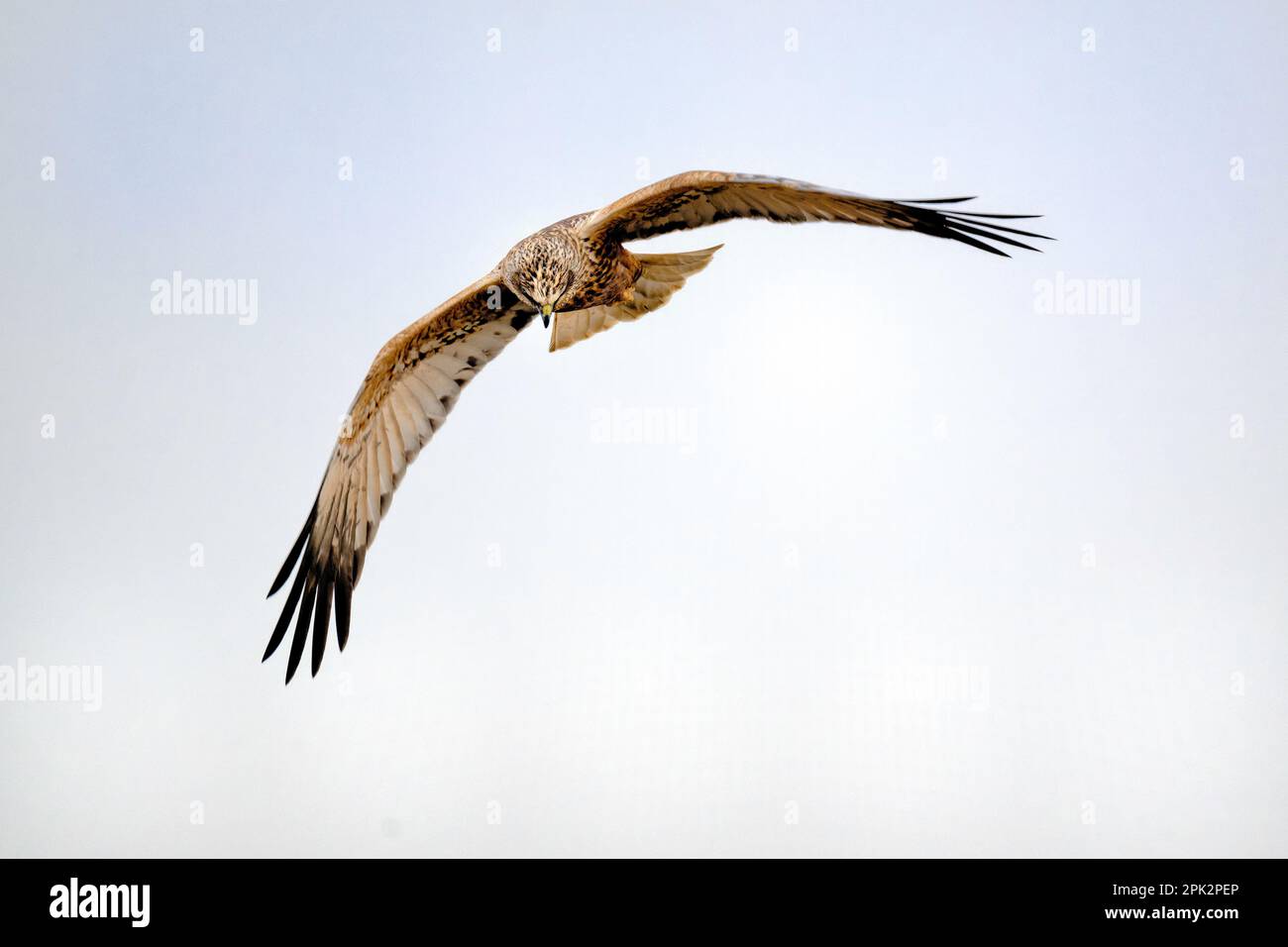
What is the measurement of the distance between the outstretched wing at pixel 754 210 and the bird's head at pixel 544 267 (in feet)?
0.26

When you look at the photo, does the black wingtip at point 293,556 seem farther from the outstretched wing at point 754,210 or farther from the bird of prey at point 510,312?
the outstretched wing at point 754,210

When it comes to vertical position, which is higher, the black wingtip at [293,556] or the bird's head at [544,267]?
the bird's head at [544,267]

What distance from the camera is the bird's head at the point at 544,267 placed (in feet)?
10.6

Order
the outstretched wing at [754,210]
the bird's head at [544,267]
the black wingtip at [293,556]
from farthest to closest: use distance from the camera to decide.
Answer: the black wingtip at [293,556] → the bird's head at [544,267] → the outstretched wing at [754,210]

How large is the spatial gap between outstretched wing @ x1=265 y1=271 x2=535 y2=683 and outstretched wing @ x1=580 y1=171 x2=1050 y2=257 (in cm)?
68

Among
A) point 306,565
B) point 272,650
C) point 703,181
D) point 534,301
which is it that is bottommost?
point 272,650

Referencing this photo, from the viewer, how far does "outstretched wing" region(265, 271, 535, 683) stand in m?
3.87

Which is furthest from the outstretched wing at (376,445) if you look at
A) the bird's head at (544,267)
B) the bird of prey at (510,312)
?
the bird's head at (544,267)
